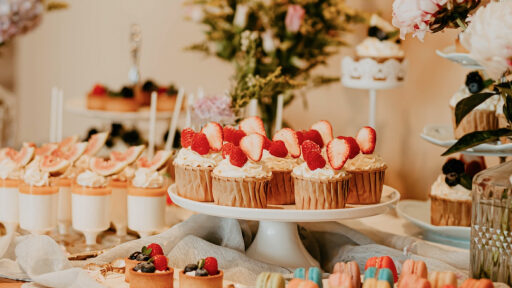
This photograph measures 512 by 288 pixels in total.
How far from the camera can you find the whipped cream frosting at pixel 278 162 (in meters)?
1.80

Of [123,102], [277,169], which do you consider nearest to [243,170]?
[277,169]

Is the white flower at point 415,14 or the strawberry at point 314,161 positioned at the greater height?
the white flower at point 415,14

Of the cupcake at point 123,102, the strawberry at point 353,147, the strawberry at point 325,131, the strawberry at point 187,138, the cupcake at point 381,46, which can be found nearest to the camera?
the strawberry at point 353,147

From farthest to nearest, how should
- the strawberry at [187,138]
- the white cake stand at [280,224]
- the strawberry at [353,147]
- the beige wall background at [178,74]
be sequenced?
the beige wall background at [178,74] < the strawberry at [187,138] < the strawberry at [353,147] < the white cake stand at [280,224]

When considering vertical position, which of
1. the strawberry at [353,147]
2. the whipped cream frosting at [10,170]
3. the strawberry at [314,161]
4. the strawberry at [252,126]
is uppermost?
the strawberry at [252,126]

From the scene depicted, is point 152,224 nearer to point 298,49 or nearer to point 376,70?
point 376,70

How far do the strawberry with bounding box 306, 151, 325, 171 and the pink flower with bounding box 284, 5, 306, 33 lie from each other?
1475 millimetres

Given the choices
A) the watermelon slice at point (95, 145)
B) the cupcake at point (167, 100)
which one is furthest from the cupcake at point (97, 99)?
the watermelon slice at point (95, 145)

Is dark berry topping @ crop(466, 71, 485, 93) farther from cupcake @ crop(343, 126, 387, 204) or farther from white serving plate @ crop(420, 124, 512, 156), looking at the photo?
cupcake @ crop(343, 126, 387, 204)

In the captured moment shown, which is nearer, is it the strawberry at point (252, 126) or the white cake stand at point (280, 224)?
the white cake stand at point (280, 224)

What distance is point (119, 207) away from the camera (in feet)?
6.92

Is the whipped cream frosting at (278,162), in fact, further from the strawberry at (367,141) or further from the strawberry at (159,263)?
the strawberry at (159,263)

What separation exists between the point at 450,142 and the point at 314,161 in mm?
490

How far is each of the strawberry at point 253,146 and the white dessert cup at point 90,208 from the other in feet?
1.68
